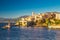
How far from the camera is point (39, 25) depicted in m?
63.7

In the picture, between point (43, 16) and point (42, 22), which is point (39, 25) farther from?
point (43, 16)

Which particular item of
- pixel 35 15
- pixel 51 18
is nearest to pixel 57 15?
pixel 51 18

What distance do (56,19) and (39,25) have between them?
4474mm

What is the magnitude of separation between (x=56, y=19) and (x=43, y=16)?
4.67 m

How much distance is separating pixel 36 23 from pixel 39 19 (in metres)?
2.13

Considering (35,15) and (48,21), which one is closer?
(48,21)

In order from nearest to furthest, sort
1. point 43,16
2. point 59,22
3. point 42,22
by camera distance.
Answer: point 59,22, point 42,22, point 43,16

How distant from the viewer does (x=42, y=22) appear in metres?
65.8

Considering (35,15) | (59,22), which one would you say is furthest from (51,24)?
(35,15)

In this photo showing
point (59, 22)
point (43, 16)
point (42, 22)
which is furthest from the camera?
point (43, 16)

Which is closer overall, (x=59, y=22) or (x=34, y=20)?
(x=59, y=22)

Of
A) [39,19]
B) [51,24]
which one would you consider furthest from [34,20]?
[51,24]

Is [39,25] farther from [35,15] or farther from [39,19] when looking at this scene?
[35,15]

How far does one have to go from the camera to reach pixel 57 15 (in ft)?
225
